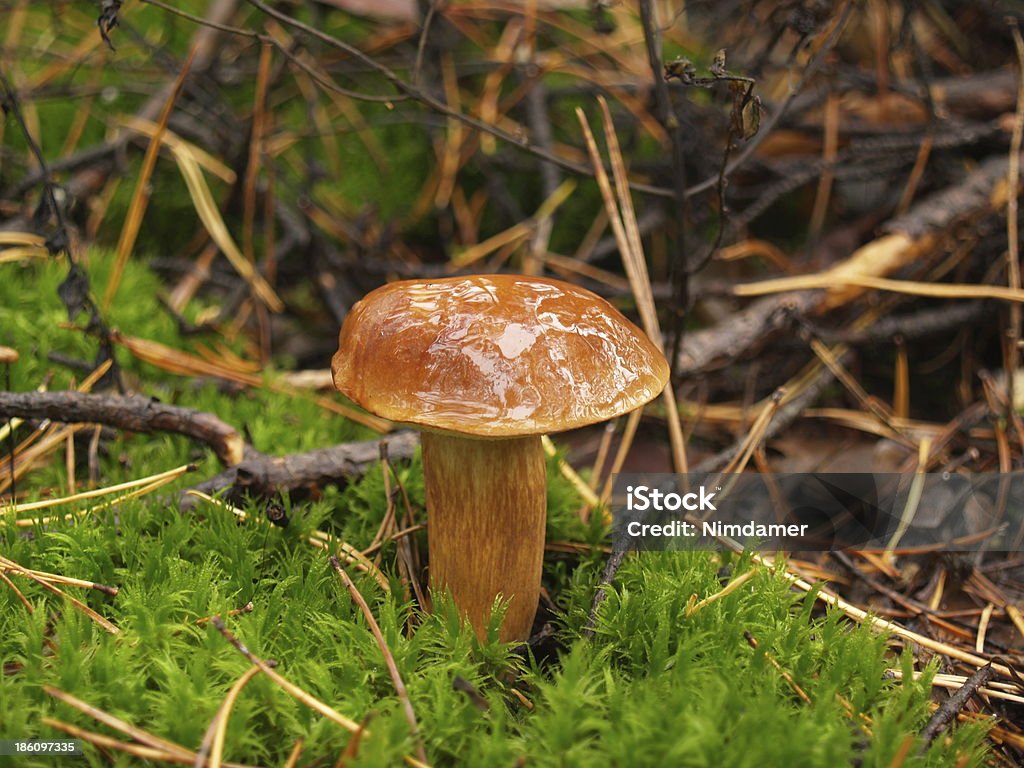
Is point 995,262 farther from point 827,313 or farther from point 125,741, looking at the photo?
point 125,741

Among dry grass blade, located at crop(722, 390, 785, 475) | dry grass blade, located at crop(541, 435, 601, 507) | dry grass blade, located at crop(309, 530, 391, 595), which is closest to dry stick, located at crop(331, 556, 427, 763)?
dry grass blade, located at crop(309, 530, 391, 595)

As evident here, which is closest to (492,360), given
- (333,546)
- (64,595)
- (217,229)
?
(333,546)

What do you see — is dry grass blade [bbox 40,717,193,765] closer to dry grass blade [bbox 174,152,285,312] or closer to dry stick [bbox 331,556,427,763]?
dry stick [bbox 331,556,427,763]

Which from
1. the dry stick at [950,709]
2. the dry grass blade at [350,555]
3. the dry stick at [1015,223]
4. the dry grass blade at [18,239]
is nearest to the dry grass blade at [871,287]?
the dry stick at [1015,223]

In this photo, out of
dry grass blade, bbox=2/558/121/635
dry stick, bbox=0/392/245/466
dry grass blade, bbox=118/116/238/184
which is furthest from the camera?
dry grass blade, bbox=118/116/238/184

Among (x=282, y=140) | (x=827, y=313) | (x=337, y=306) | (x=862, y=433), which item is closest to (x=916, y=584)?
(x=862, y=433)

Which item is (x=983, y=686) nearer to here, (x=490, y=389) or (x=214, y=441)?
(x=490, y=389)
